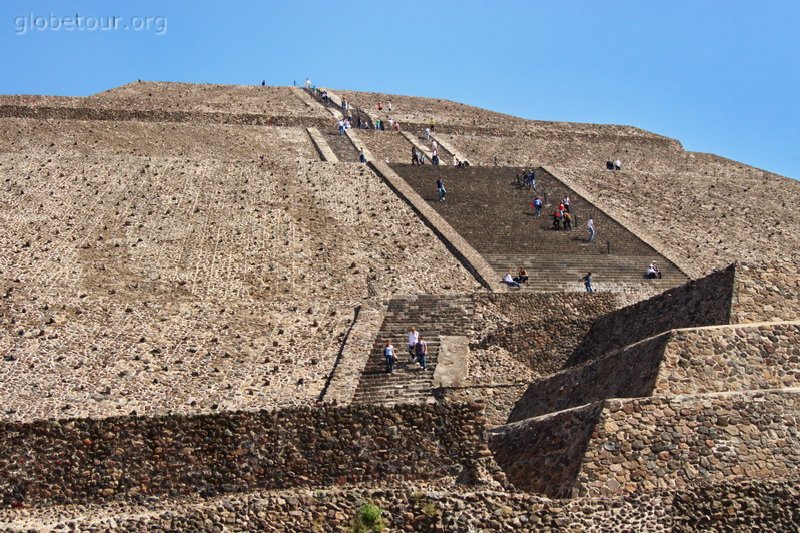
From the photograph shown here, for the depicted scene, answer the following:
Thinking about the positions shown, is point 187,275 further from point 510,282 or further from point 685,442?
point 685,442

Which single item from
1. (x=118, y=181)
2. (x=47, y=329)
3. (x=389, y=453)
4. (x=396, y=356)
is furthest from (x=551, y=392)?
(x=118, y=181)

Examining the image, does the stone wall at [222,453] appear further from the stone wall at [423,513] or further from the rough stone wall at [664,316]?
the rough stone wall at [664,316]

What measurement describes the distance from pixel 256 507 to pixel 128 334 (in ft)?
35.5

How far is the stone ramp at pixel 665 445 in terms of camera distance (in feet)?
45.1

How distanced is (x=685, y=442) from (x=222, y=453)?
5.58 m

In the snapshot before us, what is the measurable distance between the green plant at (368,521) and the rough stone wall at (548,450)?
233 centimetres

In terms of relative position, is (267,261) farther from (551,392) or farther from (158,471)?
(158,471)

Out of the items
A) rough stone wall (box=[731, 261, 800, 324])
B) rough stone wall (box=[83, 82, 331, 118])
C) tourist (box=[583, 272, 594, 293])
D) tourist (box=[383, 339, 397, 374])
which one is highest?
rough stone wall (box=[83, 82, 331, 118])

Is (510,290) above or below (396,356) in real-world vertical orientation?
above

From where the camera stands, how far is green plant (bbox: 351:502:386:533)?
12.6m

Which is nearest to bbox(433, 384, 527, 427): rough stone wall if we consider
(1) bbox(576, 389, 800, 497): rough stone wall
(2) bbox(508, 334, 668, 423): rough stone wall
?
(2) bbox(508, 334, 668, 423): rough stone wall

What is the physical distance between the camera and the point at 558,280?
93.4ft

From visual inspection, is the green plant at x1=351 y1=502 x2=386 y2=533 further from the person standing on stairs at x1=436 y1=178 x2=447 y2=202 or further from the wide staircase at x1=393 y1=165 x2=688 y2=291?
the person standing on stairs at x1=436 y1=178 x2=447 y2=202

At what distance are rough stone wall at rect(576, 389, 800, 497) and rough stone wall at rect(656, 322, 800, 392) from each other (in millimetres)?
1596
